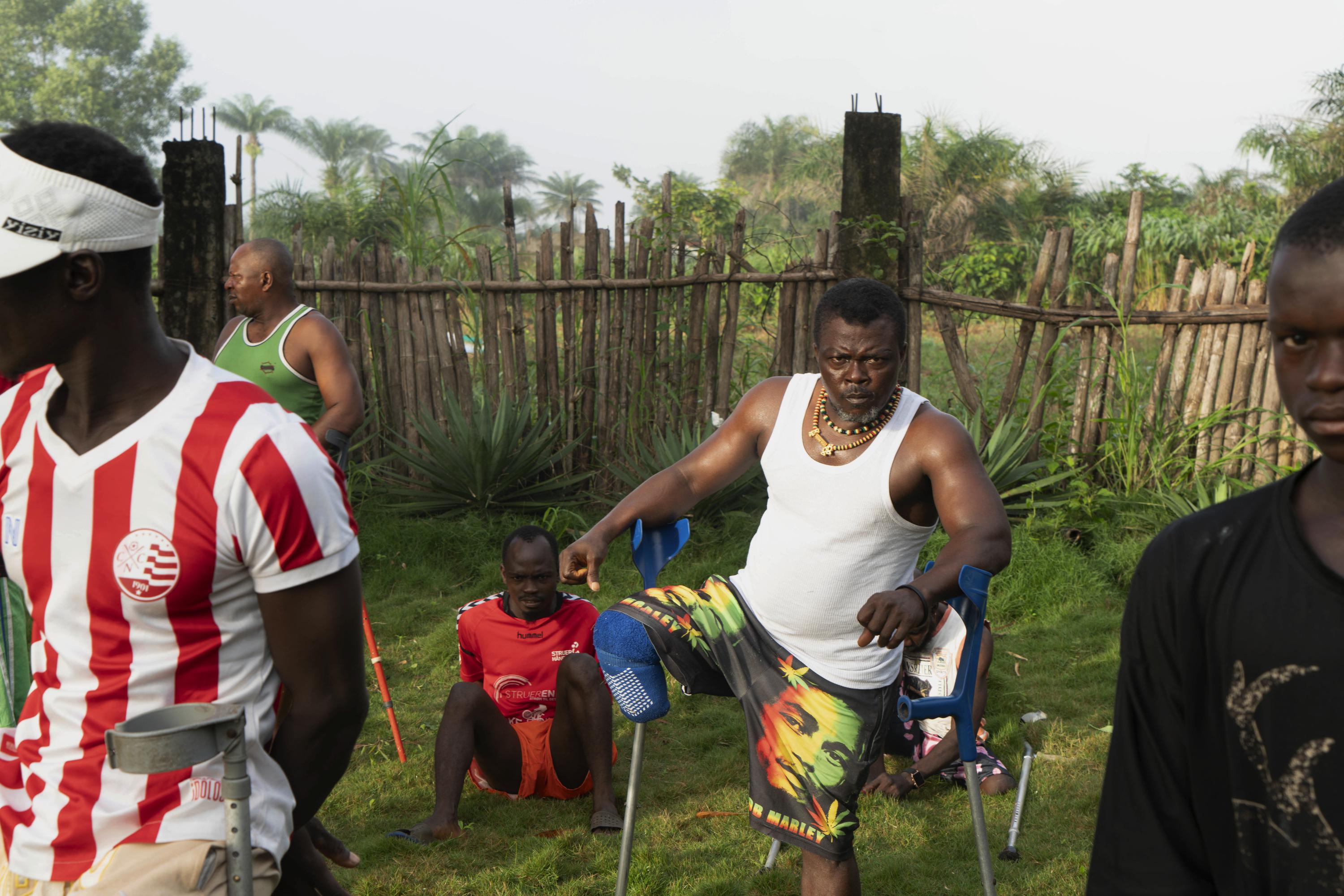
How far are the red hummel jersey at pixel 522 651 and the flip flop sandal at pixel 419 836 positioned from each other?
580mm

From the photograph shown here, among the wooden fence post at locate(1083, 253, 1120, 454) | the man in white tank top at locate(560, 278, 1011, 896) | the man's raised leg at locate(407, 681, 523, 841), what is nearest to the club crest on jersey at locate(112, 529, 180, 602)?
the man in white tank top at locate(560, 278, 1011, 896)

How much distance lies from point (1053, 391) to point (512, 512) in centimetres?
364

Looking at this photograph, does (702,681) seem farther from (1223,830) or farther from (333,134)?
(333,134)

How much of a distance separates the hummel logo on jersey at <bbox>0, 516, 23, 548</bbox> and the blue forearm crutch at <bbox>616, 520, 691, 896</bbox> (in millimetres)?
1751

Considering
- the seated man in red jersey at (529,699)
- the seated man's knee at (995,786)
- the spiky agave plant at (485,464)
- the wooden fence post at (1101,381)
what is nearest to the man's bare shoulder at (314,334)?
the seated man in red jersey at (529,699)

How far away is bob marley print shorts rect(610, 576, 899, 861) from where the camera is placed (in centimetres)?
292

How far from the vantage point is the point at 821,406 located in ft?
10.3

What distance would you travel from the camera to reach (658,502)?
3254 millimetres

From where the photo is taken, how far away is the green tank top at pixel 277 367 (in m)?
4.77

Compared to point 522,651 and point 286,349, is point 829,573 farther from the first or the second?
point 286,349

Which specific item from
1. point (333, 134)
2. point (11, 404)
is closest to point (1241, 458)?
point (11, 404)

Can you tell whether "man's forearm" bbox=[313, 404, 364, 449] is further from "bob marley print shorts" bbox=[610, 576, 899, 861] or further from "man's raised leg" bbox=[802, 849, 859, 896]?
"man's raised leg" bbox=[802, 849, 859, 896]

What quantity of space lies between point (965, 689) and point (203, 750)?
1.98 meters

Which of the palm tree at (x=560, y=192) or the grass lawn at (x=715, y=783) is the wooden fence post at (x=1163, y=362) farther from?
the palm tree at (x=560, y=192)
